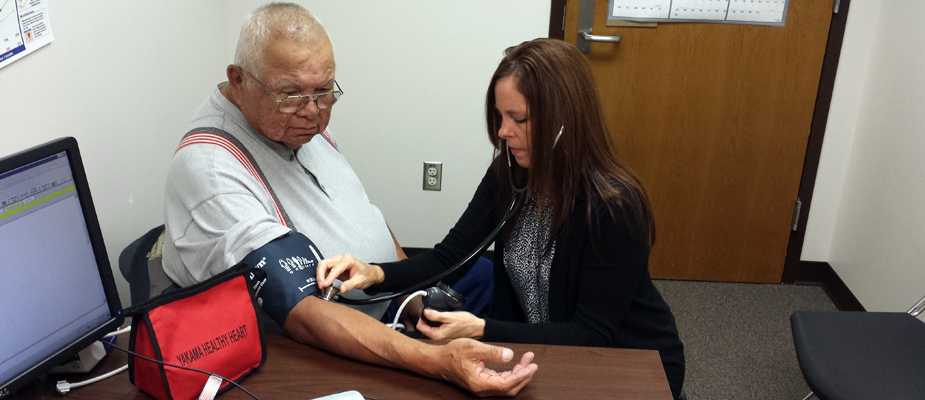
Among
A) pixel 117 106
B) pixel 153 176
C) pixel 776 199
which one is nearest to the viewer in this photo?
pixel 117 106

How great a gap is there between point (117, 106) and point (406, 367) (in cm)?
118

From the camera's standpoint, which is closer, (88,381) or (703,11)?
(88,381)

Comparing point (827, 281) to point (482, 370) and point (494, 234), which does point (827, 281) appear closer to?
point (494, 234)

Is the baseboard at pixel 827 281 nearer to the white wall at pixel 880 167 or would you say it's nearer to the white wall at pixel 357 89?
the white wall at pixel 880 167

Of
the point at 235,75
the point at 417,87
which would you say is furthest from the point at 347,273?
the point at 417,87

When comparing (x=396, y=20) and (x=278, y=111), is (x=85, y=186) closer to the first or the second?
(x=278, y=111)

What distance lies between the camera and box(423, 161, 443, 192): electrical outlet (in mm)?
3117

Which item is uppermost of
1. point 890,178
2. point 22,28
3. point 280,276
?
point 22,28

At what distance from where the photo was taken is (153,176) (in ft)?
7.04

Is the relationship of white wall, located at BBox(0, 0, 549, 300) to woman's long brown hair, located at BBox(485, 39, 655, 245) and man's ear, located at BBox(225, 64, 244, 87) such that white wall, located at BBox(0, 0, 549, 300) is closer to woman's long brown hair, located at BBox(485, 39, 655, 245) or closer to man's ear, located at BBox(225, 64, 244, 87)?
man's ear, located at BBox(225, 64, 244, 87)

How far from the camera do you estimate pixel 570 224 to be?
1.50 meters

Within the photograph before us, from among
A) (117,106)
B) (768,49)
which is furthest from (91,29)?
(768,49)

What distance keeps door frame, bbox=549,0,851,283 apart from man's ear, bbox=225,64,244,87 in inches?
64.4

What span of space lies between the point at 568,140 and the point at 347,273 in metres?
0.50
